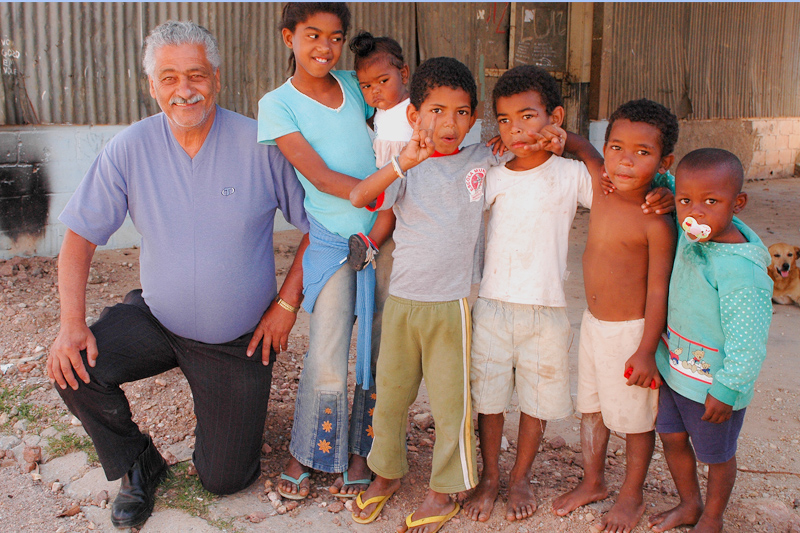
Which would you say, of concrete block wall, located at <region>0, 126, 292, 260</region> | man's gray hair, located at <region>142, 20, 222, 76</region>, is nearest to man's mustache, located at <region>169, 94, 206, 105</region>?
man's gray hair, located at <region>142, 20, 222, 76</region>

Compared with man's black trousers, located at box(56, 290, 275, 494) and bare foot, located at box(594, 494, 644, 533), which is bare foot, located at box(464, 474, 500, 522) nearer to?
bare foot, located at box(594, 494, 644, 533)

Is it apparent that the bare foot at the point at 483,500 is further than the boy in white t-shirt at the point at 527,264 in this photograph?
Yes

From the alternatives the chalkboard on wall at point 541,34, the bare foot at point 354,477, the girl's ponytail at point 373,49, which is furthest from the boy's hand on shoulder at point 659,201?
the chalkboard on wall at point 541,34

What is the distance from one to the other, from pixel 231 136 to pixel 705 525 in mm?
2212

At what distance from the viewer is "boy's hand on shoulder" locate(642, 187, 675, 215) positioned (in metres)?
2.09

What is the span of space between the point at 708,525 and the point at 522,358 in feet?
2.66

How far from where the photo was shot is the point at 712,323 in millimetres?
2033

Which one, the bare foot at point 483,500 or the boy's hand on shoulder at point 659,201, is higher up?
the boy's hand on shoulder at point 659,201

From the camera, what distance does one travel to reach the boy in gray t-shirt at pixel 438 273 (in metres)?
2.26

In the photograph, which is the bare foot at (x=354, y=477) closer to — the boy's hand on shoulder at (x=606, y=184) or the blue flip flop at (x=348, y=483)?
the blue flip flop at (x=348, y=483)

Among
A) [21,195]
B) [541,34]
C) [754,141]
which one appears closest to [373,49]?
[21,195]

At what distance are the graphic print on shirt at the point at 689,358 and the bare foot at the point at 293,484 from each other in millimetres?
1427

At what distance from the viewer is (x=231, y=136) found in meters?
2.59

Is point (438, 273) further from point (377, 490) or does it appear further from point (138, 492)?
point (138, 492)
